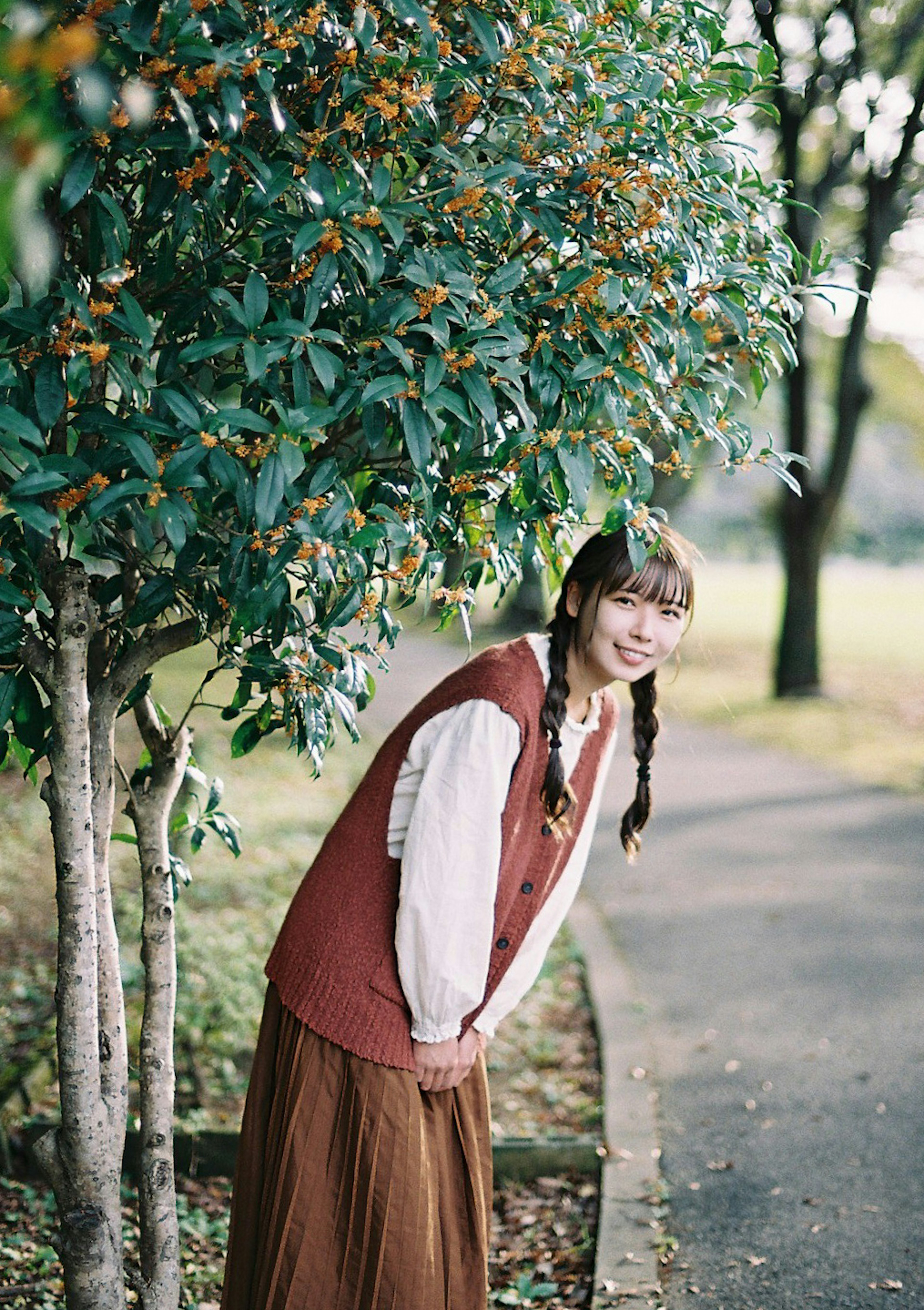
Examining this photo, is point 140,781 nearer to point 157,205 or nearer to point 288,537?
point 288,537

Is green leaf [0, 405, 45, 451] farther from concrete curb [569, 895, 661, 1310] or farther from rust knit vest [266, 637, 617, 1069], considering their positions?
concrete curb [569, 895, 661, 1310]

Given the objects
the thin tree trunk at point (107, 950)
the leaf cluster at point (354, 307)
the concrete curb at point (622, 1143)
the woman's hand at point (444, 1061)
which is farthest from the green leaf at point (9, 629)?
the concrete curb at point (622, 1143)

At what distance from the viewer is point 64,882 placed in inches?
90.5

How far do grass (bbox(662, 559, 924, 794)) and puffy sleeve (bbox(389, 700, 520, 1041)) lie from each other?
0.46 meters

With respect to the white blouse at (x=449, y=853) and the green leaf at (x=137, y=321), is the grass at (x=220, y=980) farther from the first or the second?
the green leaf at (x=137, y=321)

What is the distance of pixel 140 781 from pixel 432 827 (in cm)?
72

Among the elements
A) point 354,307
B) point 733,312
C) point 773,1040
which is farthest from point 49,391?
point 773,1040

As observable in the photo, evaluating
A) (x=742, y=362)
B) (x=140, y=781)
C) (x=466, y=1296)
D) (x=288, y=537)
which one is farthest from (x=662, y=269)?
(x=466, y=1296)

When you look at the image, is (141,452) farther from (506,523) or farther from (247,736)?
(247,736)

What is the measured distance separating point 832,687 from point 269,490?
14.9m

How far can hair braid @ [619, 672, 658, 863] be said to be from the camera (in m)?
2.87

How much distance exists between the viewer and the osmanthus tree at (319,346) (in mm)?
1845

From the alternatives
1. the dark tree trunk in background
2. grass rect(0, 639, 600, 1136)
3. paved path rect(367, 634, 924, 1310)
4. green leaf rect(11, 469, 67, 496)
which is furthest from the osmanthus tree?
the dark tree trunk in background

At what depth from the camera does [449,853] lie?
2309 millimetres
